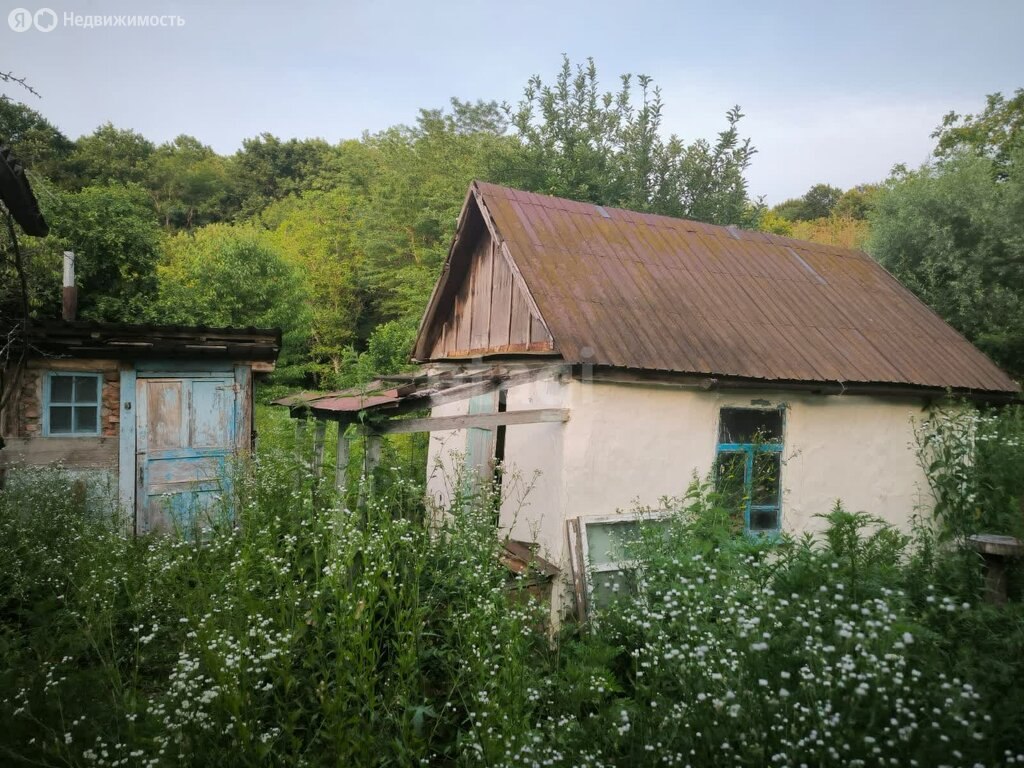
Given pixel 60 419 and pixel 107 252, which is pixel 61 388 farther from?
pixel 107 252

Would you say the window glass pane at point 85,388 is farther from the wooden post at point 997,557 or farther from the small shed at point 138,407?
the wooden post at point 997,557

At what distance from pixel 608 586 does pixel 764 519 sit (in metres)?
2.50

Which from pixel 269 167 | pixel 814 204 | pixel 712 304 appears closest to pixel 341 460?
pixel 712 304

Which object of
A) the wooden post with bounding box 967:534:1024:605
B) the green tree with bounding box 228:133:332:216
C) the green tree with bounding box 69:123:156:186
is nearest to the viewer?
the wooden post with bounding box 967:534:1024:605

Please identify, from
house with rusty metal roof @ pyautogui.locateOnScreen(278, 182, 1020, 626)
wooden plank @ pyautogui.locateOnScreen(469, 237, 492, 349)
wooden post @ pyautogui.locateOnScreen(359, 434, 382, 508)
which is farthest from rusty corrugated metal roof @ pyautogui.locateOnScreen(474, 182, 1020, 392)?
wooden post @ pyautogui.locateOnScreen(359, 434, 382, 508)

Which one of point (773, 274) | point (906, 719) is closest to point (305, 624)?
point (906, 719)

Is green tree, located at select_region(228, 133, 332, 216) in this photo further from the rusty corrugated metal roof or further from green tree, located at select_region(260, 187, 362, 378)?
the rusty corrugated metal roof

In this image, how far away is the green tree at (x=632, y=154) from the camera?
19.0 m

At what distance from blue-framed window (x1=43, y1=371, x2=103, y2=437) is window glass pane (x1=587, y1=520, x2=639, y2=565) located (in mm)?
6489

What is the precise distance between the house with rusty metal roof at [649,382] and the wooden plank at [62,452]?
118 inches

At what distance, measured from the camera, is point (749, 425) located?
736 centimetres

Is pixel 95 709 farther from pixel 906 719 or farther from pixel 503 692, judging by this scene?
pixel 906 719

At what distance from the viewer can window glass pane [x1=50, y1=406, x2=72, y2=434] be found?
7.85 metres

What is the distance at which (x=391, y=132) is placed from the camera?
29.5 meters
